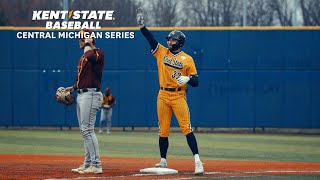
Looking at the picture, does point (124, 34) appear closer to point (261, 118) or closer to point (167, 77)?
point (261, 118)

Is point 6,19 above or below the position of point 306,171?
above

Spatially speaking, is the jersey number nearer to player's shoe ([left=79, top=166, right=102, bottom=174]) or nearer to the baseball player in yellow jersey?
the baseball player in yellow jersey

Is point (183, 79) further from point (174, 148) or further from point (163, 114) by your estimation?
point (174, 148)

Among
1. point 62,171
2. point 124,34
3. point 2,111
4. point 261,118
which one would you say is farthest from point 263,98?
point 62,171

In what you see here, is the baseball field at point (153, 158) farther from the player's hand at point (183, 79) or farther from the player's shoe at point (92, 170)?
the player's hand at point (183, 79)

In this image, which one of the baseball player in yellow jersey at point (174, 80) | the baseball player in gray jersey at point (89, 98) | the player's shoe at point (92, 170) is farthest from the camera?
the baseball player in yellow jersey at point (174, 80)

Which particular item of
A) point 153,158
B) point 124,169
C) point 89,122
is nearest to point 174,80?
point 89,122

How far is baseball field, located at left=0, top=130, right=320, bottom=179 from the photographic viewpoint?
11594 mm

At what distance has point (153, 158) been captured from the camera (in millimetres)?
16328

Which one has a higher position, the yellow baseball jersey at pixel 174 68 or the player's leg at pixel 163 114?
the yellow baseball jersey at pixel 174 68

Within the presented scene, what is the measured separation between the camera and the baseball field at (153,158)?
11594 millimetres

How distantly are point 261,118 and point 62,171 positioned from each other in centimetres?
1982

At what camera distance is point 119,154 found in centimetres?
1781

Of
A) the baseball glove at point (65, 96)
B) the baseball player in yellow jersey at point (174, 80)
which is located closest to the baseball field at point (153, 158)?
the baseball player in yellow jersey at point (174, 80)
